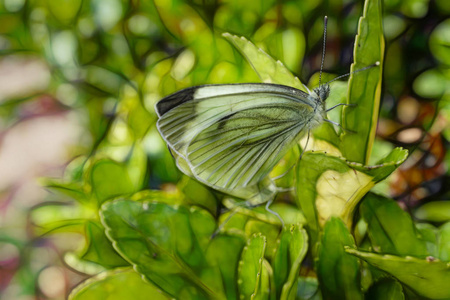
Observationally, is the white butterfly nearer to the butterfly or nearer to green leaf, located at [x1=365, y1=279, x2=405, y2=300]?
the butterfly

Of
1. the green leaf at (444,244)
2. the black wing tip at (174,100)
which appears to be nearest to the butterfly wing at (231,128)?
the black wing tip at (174,100)

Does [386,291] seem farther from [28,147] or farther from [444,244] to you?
[28,147]

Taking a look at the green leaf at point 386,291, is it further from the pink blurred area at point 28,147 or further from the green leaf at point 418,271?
the pink blurred area at point 28,147

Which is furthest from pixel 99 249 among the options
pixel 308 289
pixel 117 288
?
pixel 308 289

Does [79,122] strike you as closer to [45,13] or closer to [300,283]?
[45,13]

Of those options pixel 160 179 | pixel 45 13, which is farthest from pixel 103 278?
pixel 45 13

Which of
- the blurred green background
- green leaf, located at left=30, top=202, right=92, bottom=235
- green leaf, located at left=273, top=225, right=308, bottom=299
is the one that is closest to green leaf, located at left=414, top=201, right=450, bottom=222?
the blurred green background

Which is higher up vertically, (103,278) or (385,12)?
(385,12)
